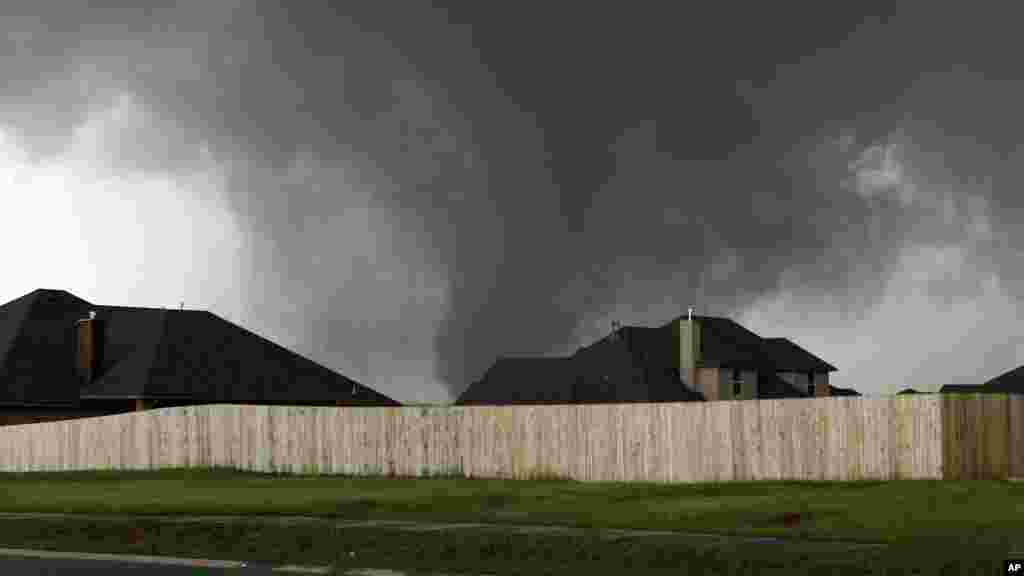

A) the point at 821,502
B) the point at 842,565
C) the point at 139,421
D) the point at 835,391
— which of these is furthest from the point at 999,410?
the point at 835,391

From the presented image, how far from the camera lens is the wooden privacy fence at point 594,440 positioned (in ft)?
126

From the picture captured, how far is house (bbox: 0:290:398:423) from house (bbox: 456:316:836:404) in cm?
1356

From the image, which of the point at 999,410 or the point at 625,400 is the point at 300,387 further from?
the point at 999,410

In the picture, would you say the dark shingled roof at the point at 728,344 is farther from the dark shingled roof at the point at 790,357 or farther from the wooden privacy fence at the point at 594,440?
the wooden privacy fence at the point at 594,440

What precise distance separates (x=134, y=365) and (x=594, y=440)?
31622mm

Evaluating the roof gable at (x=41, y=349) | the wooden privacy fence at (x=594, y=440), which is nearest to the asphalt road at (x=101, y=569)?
the wooden privacy fence at (x=594, y=440)

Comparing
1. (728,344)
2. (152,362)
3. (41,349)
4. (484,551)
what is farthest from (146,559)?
(728,344)

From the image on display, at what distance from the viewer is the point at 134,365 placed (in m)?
69.3

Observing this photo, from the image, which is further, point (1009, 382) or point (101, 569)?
point (1009, 382)

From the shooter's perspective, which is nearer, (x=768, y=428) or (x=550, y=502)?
(x=550, y=502)

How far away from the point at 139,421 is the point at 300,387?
612 inches

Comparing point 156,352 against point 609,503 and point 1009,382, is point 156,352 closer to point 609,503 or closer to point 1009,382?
point 609,503

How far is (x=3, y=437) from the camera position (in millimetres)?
62344

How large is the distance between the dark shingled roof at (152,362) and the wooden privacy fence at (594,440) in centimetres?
888
